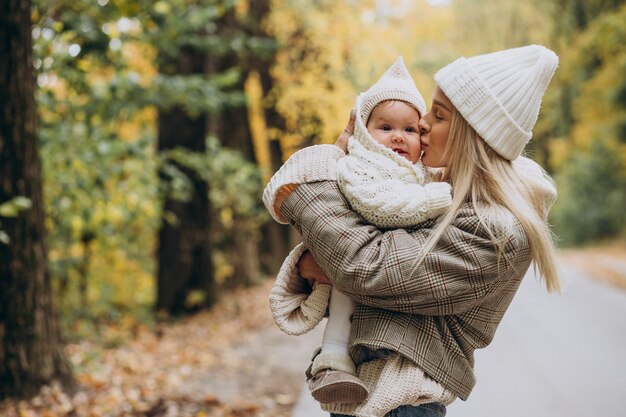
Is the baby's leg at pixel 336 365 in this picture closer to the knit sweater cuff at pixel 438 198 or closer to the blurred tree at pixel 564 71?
the knit sweater cuff at pixel 438 198

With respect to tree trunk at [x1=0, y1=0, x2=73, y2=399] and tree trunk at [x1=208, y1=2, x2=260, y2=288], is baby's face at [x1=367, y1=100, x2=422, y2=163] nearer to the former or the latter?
tree trunk at [x1=0, y1=0, x2=73, y2=399]

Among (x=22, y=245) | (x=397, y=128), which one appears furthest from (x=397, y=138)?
(x=22, y=245)

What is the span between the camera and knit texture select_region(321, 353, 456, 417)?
209 centimetres

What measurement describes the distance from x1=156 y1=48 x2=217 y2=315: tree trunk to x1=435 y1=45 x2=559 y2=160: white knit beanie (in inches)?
325

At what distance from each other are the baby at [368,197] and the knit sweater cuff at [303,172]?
4 cm

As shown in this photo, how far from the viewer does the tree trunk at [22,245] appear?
4.85 meters

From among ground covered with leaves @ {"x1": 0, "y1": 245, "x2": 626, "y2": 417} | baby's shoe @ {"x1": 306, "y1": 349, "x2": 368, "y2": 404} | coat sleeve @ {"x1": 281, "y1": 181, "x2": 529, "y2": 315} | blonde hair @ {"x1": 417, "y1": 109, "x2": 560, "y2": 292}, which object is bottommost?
ground covered with leaves @ {"x1": 0, "y1": 245, "x2": 626, "y2": 417}

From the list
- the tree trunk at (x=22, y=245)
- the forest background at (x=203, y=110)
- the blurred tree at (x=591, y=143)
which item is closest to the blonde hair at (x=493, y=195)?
the forest background at (x=203, y=110)

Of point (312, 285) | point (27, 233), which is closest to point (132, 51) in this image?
point (27, 233)

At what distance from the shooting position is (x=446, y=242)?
2082 millimetres

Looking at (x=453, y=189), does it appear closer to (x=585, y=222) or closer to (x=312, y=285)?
(x=312, y=285)

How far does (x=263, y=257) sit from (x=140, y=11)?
10.3m

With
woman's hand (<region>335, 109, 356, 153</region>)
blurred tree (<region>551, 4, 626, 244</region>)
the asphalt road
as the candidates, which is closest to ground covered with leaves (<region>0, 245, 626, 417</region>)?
the asphalt road

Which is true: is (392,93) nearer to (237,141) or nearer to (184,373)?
(184,373)
